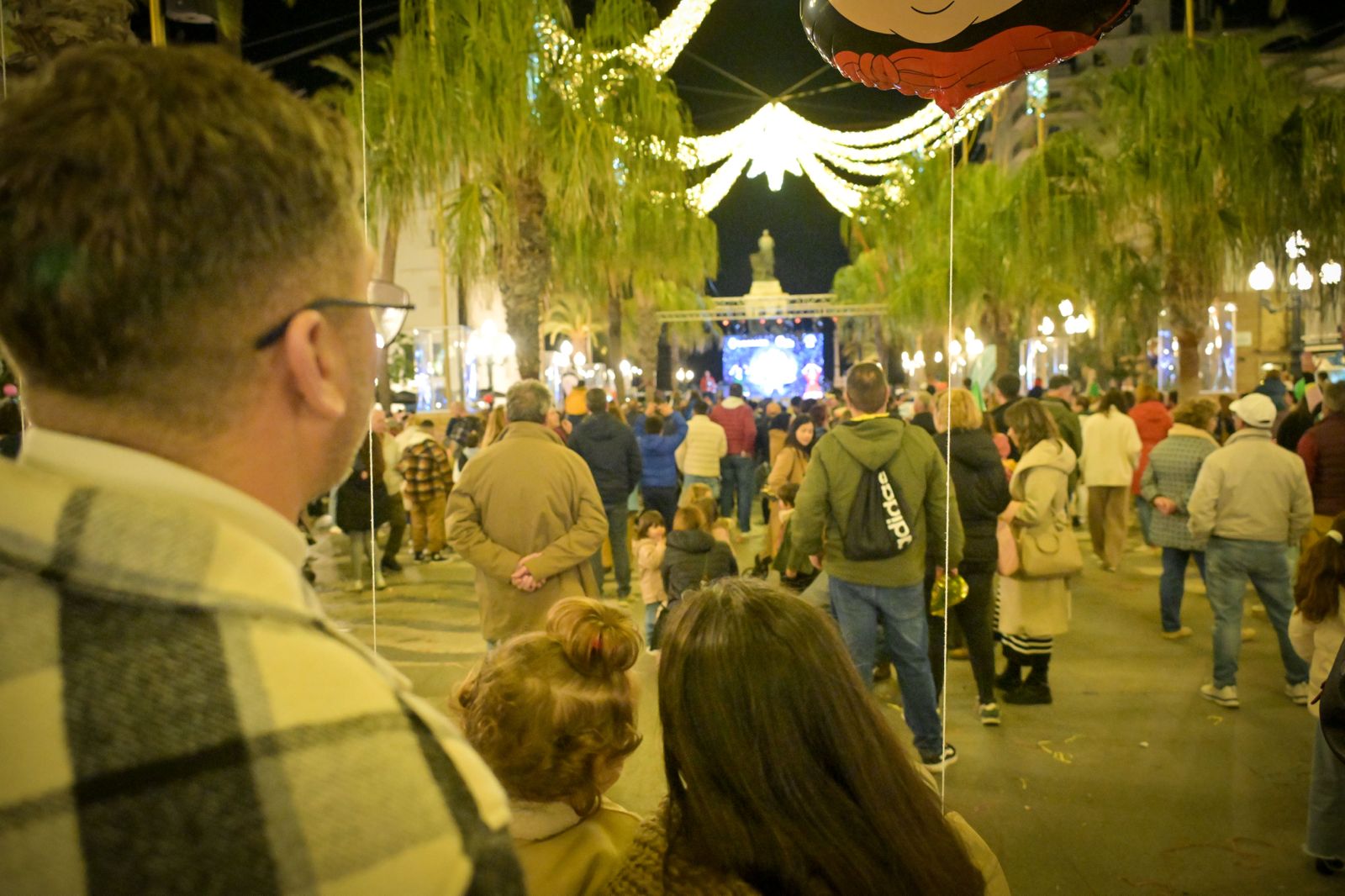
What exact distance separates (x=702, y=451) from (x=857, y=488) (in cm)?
696

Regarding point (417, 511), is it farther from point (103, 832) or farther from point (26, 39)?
Answer: point (103, 832)

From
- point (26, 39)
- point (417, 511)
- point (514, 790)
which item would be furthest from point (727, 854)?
point (417, 511)

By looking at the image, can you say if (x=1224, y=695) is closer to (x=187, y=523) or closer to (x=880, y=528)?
(x=880, y=528)

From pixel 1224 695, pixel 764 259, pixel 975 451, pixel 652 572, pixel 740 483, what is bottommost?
pixel 1224 695

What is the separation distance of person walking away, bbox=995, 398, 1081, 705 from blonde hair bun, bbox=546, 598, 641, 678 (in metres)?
4.44

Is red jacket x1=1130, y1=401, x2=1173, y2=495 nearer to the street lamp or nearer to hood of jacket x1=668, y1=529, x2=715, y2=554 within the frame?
the street lamp

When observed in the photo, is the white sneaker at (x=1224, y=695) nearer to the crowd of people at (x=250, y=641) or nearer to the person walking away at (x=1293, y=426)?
the person walking away at (x=1293, y=426)

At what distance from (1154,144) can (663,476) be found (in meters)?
8.15

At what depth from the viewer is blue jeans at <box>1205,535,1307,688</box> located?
6121mm

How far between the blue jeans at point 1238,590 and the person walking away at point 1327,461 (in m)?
1.10

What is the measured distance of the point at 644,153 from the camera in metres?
11.5

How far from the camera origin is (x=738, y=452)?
13.5m

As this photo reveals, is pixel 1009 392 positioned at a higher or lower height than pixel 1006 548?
higher

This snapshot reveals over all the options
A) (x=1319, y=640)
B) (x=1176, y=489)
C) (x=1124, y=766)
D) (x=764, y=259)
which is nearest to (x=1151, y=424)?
(x=1176, y=489)
